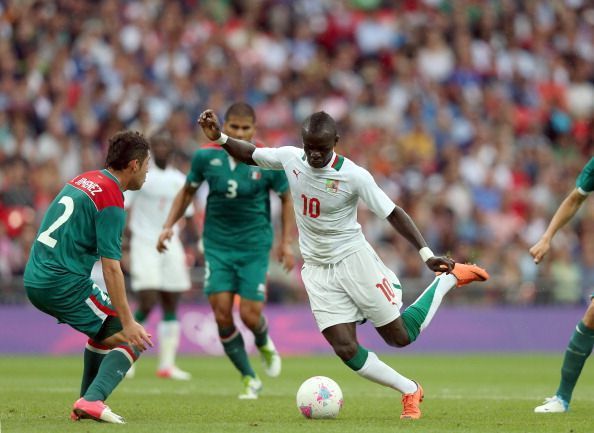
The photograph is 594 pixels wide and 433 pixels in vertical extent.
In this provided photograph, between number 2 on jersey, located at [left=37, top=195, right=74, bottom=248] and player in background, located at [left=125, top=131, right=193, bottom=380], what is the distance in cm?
620

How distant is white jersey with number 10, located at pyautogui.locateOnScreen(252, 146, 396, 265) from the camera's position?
9.72m

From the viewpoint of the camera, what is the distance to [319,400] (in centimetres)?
977

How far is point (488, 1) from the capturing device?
2764 cm

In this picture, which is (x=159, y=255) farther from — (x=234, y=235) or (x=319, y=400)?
(x=319, y=400)

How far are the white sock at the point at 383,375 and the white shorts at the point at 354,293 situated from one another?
356mm

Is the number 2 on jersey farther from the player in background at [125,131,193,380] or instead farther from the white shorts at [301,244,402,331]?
the player in background at [125,131,193,380]

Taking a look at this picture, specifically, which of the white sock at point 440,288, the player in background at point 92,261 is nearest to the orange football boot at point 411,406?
the white sock at point 440,288

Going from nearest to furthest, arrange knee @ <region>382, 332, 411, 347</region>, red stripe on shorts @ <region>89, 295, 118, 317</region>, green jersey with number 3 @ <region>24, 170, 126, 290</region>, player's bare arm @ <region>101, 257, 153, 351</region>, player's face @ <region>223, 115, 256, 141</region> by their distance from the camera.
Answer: player's bare arm @ <region>101, 257, 153, 351</region> → green jersey with number 3 @ <region>24, 170, 126, 290</region> → red stripe on shorts @ <region>89, 295, 118, 317</region> → knee @ <region>382, 332, 411, 347</region> → player's face @ <region>223, 115, 256, 141</region>

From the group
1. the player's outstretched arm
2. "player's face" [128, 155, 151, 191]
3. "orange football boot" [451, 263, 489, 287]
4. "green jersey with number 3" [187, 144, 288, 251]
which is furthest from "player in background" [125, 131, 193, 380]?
"player's face" [128, 155, 151, 191]

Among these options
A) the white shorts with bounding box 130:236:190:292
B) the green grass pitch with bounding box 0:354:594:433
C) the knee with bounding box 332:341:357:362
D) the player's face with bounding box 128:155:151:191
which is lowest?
the green grass pitch with bounding box 0:354:594:433

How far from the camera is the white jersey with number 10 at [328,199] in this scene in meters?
9.72

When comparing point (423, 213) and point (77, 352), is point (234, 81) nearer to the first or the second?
point (423, 213)

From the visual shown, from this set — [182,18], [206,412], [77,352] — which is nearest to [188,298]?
[77,352]

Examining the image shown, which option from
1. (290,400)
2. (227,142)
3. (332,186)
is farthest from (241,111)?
(290,400)
